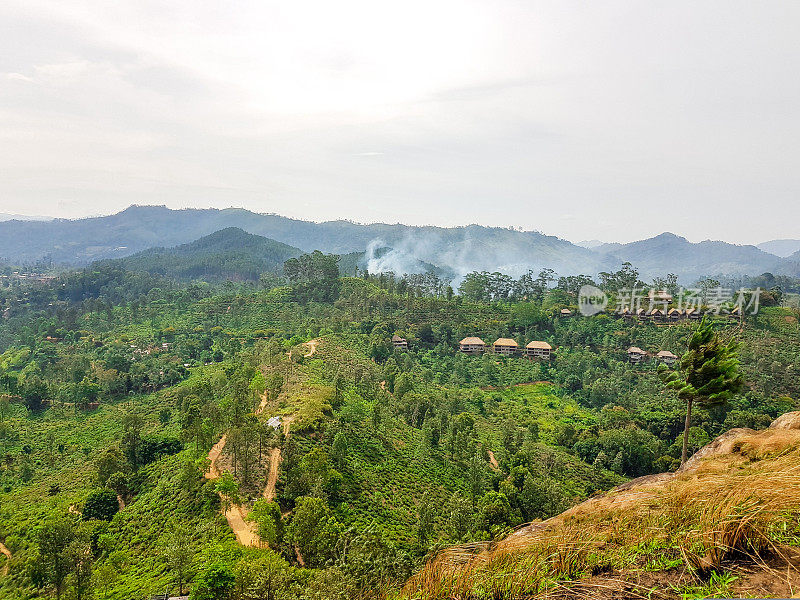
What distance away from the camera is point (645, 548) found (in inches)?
123

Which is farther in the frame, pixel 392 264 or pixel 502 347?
pixel 392 264

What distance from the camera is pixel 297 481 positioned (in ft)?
54.3

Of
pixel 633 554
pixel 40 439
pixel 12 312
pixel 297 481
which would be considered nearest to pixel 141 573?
pixel 297 481

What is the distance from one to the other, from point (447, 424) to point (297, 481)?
13.0 meters

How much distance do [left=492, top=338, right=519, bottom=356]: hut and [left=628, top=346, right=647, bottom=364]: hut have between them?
12.1 meters

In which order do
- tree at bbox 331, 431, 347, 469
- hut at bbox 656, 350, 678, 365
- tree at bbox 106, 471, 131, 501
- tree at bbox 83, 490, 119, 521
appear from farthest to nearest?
1. hut at bbox 656, 350, 678, 365
2. tree at bbox 106, 471, 131, 501
3. tree at bbox 331, 431, 347, 469
4. tree at bbox 83, 490, 119, 521

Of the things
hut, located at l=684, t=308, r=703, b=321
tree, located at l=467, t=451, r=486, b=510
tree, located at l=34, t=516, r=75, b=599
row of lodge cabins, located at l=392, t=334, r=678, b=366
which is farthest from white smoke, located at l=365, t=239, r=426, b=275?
tree, located at l=34, t=516, r=75, b=599

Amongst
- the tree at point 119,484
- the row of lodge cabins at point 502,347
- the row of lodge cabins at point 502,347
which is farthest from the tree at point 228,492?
the row of lodge cabins at point 502,347

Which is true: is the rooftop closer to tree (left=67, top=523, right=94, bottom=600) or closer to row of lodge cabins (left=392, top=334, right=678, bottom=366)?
row of lodge cabins (left=392, top=334, right=678, bottom=366)

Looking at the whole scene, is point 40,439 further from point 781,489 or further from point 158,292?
point 158,292

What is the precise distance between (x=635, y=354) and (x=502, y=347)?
14266 mm

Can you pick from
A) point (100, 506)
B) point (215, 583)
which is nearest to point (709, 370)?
point (215, 583)

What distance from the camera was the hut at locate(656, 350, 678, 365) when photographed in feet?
137

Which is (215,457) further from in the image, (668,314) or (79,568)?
(668,314)
